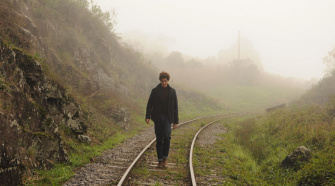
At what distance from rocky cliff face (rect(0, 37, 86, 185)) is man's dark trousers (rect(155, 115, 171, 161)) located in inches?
111

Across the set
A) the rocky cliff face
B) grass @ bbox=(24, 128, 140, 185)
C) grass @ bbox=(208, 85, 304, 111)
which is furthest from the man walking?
grass @ bbox=(208, 85, 304, 111)

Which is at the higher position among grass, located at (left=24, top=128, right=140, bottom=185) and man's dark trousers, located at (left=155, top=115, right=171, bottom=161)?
man's dark trousers, located at (left=155, top=115, right=171, bottom=161)

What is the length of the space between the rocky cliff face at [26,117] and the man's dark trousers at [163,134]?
9.21 ft

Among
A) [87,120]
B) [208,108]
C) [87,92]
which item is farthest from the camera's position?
[208,108]

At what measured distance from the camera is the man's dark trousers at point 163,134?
19.8 ft

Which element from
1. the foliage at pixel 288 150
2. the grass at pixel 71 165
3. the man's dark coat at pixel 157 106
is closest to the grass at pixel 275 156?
the foliage at pixel 288 150

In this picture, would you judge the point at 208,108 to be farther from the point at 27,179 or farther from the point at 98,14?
the point at 27,179

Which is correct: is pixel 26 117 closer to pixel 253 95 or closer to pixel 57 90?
pixel 57 90

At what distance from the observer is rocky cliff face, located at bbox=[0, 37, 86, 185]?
434 centimetres

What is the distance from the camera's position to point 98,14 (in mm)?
21625

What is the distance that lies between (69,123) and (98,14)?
54.9 ft

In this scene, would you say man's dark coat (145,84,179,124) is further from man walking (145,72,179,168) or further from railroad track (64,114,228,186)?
railroad track (64,114,228,186)

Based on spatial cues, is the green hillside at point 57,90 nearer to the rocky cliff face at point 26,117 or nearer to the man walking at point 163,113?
the rocky cliff face at point 26,117

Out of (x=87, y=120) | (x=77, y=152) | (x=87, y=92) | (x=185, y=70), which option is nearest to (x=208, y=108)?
(x=185, y=70)
